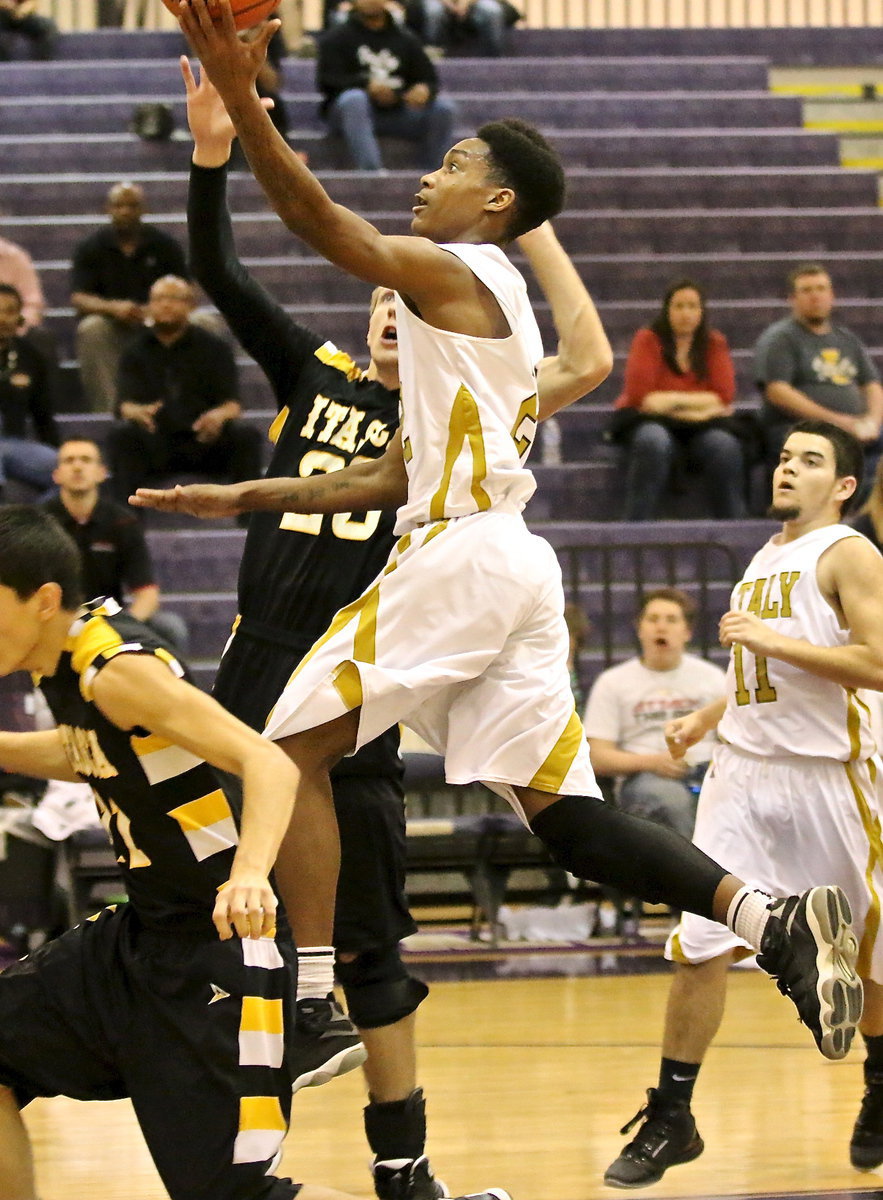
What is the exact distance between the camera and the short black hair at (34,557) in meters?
3.13

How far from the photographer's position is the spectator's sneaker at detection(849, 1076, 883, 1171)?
175 inches

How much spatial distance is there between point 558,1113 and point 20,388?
5.38m

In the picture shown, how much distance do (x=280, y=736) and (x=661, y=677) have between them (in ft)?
13.9

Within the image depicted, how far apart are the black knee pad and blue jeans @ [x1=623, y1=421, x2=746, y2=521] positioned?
5.63m

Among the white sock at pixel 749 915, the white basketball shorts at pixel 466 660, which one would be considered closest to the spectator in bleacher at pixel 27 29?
the white basketball shorts at pixel 466 660

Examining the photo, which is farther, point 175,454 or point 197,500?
point 175,454

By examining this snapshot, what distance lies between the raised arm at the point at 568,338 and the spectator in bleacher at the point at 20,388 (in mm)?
5179

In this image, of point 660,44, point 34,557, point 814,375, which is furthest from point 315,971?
point 660,44

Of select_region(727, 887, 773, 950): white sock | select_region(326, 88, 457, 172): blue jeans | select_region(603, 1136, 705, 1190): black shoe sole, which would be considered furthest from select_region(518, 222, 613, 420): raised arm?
select_region(326, 88, 457, 172): blue jeans

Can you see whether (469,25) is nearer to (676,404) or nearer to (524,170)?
(676,404)

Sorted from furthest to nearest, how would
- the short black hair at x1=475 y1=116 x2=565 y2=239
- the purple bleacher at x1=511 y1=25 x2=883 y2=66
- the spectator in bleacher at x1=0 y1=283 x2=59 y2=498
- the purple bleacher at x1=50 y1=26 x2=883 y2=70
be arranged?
the purple bleacher at x1=511 y1=25 x2=883 y2=66 → the purple bleacher at x1=50 y1=26 x2=883 y2=70 → the spectator in bleacher at x1=0 y1=283 x2=59 y2=498 → the short black hair at x1=475 y1=116 x2=565 y2=239

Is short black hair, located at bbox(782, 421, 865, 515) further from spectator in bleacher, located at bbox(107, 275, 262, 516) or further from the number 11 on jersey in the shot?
spectator in bleacher, located at bbox(107, 275, 262, 516)

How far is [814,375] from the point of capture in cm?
962

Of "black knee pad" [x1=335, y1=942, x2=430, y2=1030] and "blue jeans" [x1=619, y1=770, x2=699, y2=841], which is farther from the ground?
"black knee pad" [x1=335, y1=942, x2=430, y2=1030]
